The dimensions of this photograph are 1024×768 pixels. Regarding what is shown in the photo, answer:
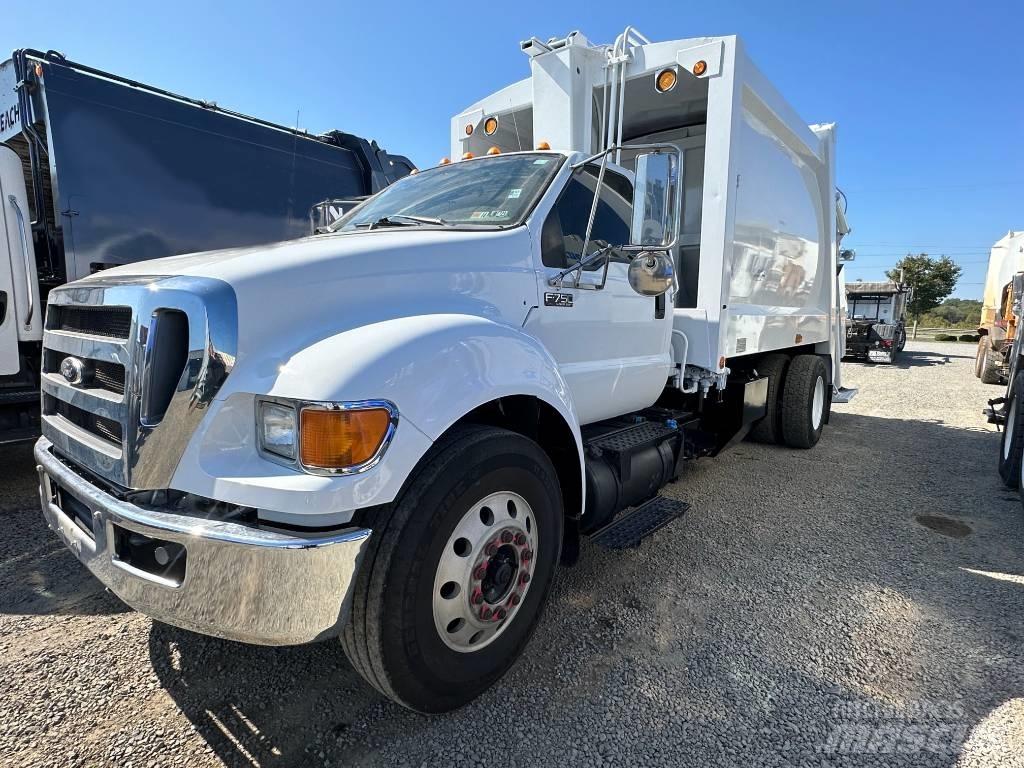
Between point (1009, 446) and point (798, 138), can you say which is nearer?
point (1009, 446)

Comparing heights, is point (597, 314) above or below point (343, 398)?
above

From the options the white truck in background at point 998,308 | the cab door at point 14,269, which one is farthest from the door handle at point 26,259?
the white truck in background at point 998,308

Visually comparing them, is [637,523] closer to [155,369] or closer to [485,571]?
[485,571]

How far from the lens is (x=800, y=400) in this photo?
6.19 meters

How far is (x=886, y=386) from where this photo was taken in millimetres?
12484

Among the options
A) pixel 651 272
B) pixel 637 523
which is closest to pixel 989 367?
pixel 637 523

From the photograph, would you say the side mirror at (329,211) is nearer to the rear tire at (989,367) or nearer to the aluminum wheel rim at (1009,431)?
the aluminum wheel rim at (1009,431)

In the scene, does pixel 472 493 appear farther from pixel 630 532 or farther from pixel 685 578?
pixel 685 578

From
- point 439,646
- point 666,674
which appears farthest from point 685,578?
point 439,646

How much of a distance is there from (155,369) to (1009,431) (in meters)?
6.67

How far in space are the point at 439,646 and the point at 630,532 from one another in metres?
1.43

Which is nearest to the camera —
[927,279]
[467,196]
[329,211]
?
[467,196]

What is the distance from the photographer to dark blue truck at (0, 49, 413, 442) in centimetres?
415

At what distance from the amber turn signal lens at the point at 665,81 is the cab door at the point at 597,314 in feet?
2.95
